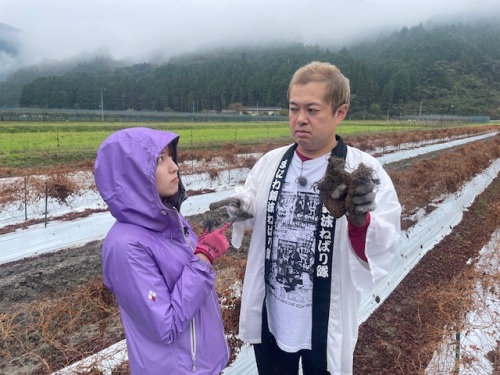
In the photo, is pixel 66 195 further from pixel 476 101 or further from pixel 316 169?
pixel 476 101

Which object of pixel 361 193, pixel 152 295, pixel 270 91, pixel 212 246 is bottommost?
pixel 152 295

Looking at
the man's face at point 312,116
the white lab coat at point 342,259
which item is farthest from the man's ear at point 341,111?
the white lab coat at point 342,259

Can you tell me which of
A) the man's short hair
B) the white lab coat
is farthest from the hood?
the man's short hair

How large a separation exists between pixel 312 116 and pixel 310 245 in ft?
1.90

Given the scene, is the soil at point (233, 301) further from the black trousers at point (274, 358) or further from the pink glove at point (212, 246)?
the pink glove at point (212, 246)

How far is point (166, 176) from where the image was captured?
145 centimetres

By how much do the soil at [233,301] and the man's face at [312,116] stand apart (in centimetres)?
167

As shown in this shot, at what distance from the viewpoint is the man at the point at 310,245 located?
148cm

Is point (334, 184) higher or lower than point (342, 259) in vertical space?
higher

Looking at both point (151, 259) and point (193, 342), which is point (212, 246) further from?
point (193, 342)

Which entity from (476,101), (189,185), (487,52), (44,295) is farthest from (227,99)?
(487,52)

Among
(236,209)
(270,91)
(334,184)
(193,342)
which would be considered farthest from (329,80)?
(270,91)

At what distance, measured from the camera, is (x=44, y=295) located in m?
4.18

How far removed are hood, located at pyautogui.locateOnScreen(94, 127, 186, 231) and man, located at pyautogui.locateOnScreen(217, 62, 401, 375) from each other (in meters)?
0.49
